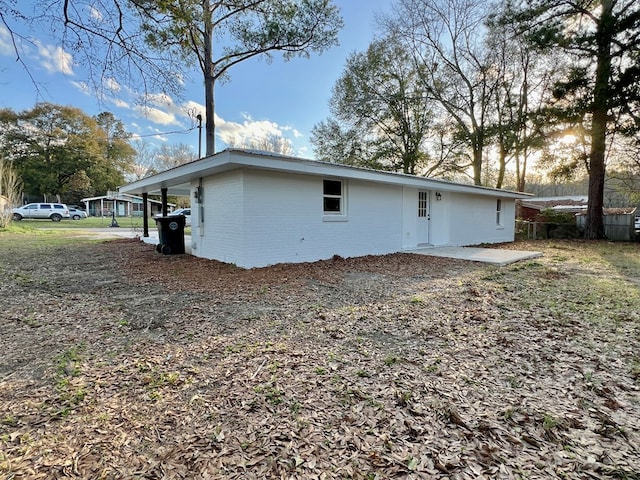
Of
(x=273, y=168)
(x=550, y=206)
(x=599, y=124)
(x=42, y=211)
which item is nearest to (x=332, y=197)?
(x=273, y=168)

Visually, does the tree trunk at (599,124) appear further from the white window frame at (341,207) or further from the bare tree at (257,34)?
the white window frame at (341,207)

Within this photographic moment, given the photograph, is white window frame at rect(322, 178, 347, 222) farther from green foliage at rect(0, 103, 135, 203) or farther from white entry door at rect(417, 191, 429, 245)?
green foliage at rect(0, 103, 135, 203)

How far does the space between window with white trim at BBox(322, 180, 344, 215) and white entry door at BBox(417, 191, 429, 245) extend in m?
3.80

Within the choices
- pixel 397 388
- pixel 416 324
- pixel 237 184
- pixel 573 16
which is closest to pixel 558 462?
pixel 397 388

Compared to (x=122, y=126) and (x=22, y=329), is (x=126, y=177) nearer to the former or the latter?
(x=122, y=126)

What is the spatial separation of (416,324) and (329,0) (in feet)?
41.4

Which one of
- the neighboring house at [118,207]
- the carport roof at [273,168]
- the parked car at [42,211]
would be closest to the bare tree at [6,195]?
the carport roof at [273,168]

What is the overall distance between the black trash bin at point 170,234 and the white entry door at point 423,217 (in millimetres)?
7756

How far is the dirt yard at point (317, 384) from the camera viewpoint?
1773 mm

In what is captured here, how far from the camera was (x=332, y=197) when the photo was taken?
28.3 ft

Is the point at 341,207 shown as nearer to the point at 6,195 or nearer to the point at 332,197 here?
the point at 332,197

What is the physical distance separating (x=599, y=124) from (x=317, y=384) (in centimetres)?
1757

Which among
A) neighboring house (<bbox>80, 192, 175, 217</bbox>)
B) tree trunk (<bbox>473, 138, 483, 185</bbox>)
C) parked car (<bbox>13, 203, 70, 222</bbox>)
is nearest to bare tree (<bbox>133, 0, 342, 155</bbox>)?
tree trunk (<bbox>473, 138, 483, 185</bbox>)

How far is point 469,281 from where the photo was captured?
21.0 ft
